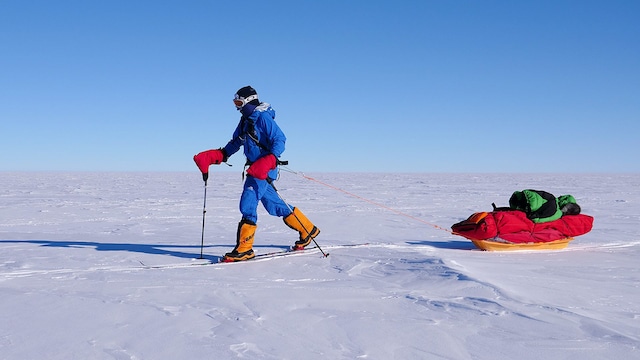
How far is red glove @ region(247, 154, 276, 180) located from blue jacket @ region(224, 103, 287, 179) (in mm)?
108

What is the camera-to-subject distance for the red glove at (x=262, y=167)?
4832 mm

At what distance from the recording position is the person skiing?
16.0ft

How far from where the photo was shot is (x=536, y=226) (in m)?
5.31

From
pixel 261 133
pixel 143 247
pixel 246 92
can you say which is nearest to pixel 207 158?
pixel 261 133

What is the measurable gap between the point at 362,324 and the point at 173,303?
3.91 ft

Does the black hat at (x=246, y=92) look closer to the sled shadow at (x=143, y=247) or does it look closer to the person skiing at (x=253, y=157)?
the person skiing at (x=253, y=157)

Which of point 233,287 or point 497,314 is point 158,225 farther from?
point 497,314

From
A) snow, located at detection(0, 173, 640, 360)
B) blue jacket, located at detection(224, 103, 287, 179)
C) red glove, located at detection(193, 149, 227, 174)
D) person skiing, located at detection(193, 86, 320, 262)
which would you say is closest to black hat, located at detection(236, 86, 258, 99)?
person skiing, located at detection(193, 86, 320, 262)

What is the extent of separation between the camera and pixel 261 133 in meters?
5.03

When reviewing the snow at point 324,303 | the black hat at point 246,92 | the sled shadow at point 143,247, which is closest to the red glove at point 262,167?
the black hat at point 246,92

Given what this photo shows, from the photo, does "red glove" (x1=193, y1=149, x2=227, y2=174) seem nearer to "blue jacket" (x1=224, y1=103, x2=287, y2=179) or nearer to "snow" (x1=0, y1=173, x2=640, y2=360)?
"blue jacket" (x1=224, y1=103, x2=287, y2=179)

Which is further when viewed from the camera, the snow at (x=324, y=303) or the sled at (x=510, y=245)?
the sled at (x=510, y=245)

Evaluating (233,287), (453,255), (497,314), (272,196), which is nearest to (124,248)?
(272,196)

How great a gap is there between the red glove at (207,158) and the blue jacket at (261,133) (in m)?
0.31
